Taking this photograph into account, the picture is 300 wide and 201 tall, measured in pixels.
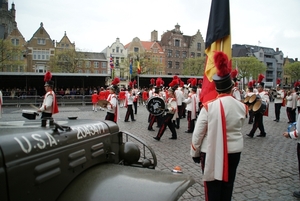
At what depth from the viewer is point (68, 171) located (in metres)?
2.09

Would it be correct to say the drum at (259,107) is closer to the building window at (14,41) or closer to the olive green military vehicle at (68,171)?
the olive green military vehicle at (68,171)

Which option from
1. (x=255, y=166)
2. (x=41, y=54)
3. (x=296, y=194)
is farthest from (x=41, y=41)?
(x=296, y=194)

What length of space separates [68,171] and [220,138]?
1652 mm

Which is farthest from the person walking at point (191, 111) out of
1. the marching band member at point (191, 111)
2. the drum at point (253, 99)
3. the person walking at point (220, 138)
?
the person walking at point (220, 138)

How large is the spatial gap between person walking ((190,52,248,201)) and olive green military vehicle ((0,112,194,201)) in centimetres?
55

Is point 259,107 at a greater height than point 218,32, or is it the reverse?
point 218,32

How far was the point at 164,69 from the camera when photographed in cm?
6581

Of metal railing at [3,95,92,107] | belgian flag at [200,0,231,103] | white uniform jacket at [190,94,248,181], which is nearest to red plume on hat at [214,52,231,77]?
white uniform jacket at [190,94,248,181]

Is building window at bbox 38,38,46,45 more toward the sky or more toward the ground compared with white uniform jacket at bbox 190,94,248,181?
more toward the sky

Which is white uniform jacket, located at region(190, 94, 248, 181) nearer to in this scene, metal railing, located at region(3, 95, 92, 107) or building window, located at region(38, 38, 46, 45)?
metal railing, located at region(3, 95, 92, 107)

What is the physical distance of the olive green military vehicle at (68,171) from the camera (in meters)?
1.58

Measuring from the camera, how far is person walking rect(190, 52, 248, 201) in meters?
2.74

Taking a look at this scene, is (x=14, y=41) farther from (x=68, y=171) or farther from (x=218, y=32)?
(x=68, y=171)

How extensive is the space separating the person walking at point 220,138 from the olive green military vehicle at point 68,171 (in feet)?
1.82
